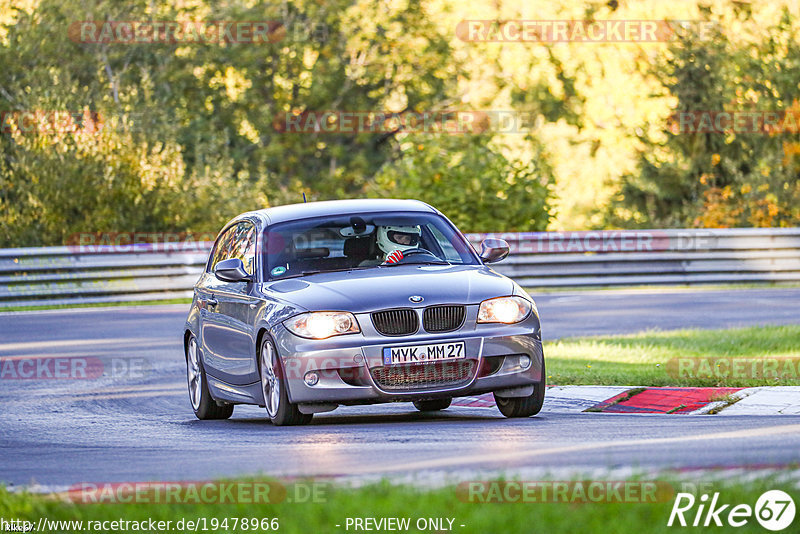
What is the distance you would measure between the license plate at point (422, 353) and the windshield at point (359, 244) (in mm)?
1228

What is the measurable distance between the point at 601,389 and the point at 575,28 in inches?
1640

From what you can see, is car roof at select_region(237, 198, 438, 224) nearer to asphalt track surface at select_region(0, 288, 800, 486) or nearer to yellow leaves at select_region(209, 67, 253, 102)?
asphalt track surface at select_region(0, 288, 800, 486)

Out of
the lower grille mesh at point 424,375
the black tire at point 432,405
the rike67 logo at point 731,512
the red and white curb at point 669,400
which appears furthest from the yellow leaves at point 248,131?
the rike67 logo at point 731,512

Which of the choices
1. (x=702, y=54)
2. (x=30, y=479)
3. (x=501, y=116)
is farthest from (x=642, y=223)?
(x=30, y=479)

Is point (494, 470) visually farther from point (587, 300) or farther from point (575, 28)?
point (575, 28)

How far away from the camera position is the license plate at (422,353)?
9992 millimetres

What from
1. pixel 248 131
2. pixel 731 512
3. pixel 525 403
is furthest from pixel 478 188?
pixel 731 512

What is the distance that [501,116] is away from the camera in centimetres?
4750

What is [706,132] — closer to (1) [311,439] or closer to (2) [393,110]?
(2) [393,110]

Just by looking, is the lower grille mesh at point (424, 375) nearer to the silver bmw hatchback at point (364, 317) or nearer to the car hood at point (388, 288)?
the silver bmw hatchback at point (364, 317)

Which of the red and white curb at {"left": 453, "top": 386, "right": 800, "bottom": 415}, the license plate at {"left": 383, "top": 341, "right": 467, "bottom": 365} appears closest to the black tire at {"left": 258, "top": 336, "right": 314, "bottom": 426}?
the license plate at {"left": 383, "top": 341, "right": 467, "bottom": 365}

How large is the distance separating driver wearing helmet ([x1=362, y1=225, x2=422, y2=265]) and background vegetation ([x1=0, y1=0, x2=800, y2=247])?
18600 mm

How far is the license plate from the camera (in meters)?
9.99

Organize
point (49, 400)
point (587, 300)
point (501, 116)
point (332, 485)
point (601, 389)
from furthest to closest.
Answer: point (501, 116) < point (587, 300) < point (49, 400) < point (601, 389) < point (332, 485)
